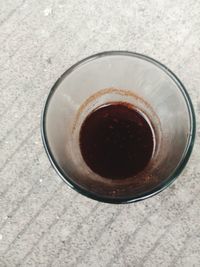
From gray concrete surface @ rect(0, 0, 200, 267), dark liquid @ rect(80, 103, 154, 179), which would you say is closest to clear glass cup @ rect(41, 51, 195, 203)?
dark liquid @ rect(80, 103, 154, 179)

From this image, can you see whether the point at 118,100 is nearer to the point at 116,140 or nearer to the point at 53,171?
the point at 116,140

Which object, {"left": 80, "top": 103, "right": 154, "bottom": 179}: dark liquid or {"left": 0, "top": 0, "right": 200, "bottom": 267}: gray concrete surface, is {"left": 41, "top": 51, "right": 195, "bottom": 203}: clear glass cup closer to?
{"left": 80, "top": 103, "right": 154, "bottom": 179}: dark liquid

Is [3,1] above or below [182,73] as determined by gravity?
above

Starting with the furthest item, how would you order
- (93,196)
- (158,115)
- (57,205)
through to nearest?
(57,205) → (158,115) → (93,196)

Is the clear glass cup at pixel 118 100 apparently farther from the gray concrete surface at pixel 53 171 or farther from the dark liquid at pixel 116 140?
the gray concrete surface at pixel 53 171

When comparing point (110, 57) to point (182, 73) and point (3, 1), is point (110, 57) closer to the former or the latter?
point (182, 73)

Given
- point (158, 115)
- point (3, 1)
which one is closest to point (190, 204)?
point (158, 115)
